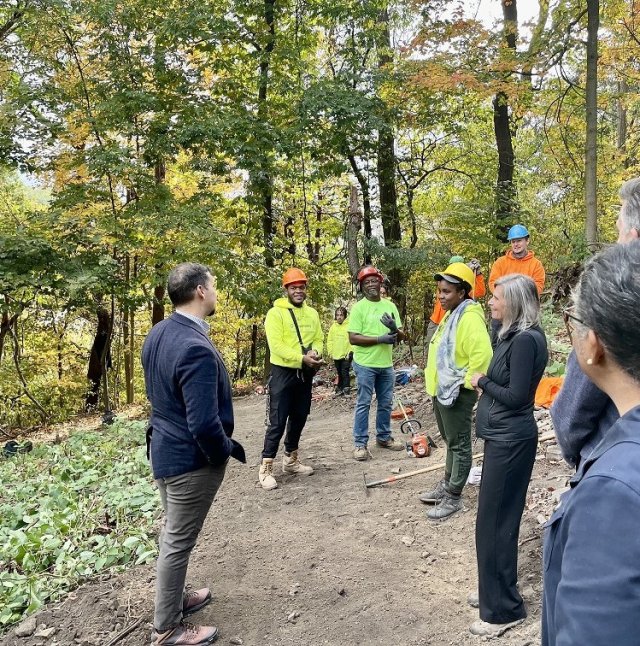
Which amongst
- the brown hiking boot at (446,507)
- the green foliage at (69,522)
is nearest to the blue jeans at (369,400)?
the brown hiking boot at (446,507)

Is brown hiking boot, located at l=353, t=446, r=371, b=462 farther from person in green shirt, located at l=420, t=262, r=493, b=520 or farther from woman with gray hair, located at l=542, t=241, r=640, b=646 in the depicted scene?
woman with gray hair, located at l=542, t=241, r=640, b=646

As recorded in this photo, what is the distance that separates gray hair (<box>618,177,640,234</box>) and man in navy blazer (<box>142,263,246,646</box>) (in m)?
2.19

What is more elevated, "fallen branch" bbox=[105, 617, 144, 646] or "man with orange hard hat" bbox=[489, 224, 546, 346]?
"man with orange hard hat" bbox=[489, 224, 546, 346]

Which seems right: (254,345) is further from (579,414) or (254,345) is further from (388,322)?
(579,414)

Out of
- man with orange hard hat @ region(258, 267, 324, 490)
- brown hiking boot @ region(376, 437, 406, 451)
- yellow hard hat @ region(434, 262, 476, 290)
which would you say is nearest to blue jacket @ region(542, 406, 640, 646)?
yellow hard hat @ region(434, 262, 476, 290)

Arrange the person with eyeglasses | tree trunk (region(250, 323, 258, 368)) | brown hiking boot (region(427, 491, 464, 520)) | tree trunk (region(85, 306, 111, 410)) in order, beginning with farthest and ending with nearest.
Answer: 1. tree trunk (region(250, 323, 258, 368))
2. tree trunk (region(85, 306, 111, 410))
3. brown hiking boot (region(427, 491, 464, 520))
4. the person with eyeglasses

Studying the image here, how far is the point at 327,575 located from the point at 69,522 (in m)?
2.67

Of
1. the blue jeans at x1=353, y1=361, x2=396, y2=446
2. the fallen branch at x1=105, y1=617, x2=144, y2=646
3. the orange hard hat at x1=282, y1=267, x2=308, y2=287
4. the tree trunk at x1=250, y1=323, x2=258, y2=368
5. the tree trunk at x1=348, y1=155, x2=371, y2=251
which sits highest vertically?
the tree trunk at x1=348, y1=155, x2=371, y2=251

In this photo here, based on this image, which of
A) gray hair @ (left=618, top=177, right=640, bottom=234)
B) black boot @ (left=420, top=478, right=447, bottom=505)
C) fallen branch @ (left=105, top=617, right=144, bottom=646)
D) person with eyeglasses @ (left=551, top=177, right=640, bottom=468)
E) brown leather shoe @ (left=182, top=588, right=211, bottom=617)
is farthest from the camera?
black boot @ (left=420, top=478, right=447, bottom=505)

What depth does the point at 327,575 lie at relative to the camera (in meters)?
3.97

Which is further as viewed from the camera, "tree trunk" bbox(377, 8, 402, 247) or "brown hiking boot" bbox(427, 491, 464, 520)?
"tree trunk" bbox(377, 8, 402, 247)

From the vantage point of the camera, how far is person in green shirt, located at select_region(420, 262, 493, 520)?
388cm

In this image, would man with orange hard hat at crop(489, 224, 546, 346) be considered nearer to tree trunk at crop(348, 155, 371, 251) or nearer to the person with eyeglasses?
the person with eyeglasses

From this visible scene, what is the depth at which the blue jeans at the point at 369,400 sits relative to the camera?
634cm
